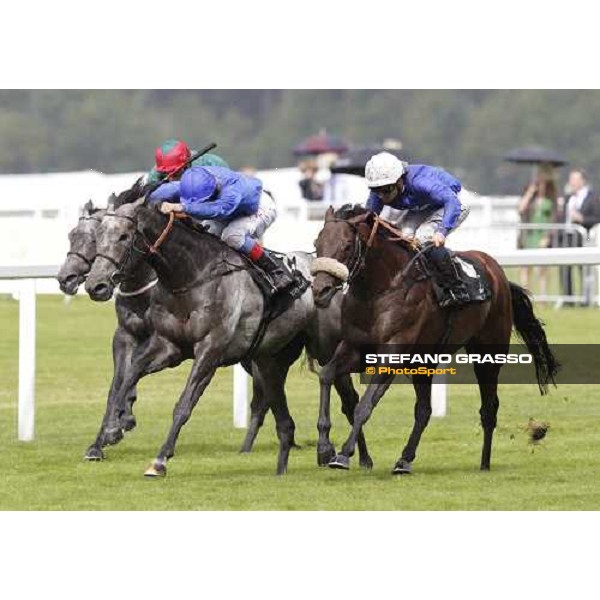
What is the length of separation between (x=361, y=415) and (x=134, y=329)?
2.09 metres

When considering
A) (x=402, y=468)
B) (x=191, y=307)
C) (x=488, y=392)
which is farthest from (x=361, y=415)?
(x=488, y=392)

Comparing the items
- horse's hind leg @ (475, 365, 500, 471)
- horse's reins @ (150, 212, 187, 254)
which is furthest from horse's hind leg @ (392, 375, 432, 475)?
horse's reins @ (150, 212, 187, 254)

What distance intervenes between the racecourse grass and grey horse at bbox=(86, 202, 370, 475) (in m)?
0.42

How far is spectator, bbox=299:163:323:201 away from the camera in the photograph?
94.5 feet

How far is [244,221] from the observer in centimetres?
1161

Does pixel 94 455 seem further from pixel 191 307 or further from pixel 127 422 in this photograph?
pixel 191 307

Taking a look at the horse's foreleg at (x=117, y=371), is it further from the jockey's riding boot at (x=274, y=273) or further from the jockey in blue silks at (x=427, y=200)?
the jockey in blue silks at (x=427, y=200)

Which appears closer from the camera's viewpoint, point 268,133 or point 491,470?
point 491,470

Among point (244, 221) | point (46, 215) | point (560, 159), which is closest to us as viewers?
point (244, 221)

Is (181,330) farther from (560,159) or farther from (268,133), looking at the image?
(268,133)

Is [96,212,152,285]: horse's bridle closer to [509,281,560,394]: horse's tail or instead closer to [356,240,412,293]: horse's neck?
[356,240,412,293]: horse's neck

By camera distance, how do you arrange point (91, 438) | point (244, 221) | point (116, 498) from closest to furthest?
point (116, 498) → point (244, 221) → point (91, 438)

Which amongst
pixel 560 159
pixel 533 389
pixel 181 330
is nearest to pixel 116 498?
pixel 181 330

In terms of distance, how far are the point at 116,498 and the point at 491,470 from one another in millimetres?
2382
